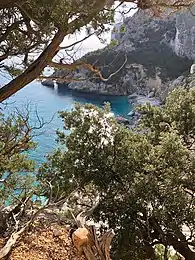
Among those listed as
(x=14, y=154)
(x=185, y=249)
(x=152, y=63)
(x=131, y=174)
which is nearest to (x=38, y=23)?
(x=14, y=154)

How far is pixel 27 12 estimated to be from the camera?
147 inches

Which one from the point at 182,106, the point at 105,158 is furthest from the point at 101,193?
the point at 182,106


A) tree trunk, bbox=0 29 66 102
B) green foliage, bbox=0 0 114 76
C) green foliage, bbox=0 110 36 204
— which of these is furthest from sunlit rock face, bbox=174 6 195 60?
tree trunk, bbox=0 29 66 102

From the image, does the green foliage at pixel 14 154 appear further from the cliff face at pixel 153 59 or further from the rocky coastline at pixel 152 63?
the cliff face at pixel 153 59

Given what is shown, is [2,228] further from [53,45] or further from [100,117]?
[100,117]

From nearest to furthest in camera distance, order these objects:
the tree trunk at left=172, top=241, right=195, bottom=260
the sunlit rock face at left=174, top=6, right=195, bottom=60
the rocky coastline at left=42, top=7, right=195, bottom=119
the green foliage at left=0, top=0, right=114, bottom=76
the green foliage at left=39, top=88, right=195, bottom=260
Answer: the green foliage at left=0, top=0, right=114, bottom=76 < the green foliage at left=39, top=88, right=195, bottom=260 < the tree trunk at left=172, top=241, right=195, bottom=260 < the rocky coastline at left=42, top=7, right=195, bottom=119 < the sunlit rock face at left=174, top=6, right=195, bottom=60

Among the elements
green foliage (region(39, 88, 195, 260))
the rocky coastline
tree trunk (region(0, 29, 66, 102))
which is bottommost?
green foliage (region(39, 88, 195, 260))

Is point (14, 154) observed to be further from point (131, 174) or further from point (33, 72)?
point (33, 72)

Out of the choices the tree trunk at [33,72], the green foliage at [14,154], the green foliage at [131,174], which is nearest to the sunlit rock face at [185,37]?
the green foliage at [131,174]

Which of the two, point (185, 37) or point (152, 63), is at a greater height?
point (185, 37)

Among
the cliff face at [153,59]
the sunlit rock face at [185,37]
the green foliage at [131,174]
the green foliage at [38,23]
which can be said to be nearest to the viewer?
the green foliage at [38,23]

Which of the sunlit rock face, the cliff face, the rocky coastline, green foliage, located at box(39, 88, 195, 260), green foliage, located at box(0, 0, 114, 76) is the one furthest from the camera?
the sunlit rock face

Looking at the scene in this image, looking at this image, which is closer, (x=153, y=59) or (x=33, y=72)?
(x=33, y=72)

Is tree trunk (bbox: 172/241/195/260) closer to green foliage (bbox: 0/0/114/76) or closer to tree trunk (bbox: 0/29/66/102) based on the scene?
green foliage (bbox: 0/0/114/76)
